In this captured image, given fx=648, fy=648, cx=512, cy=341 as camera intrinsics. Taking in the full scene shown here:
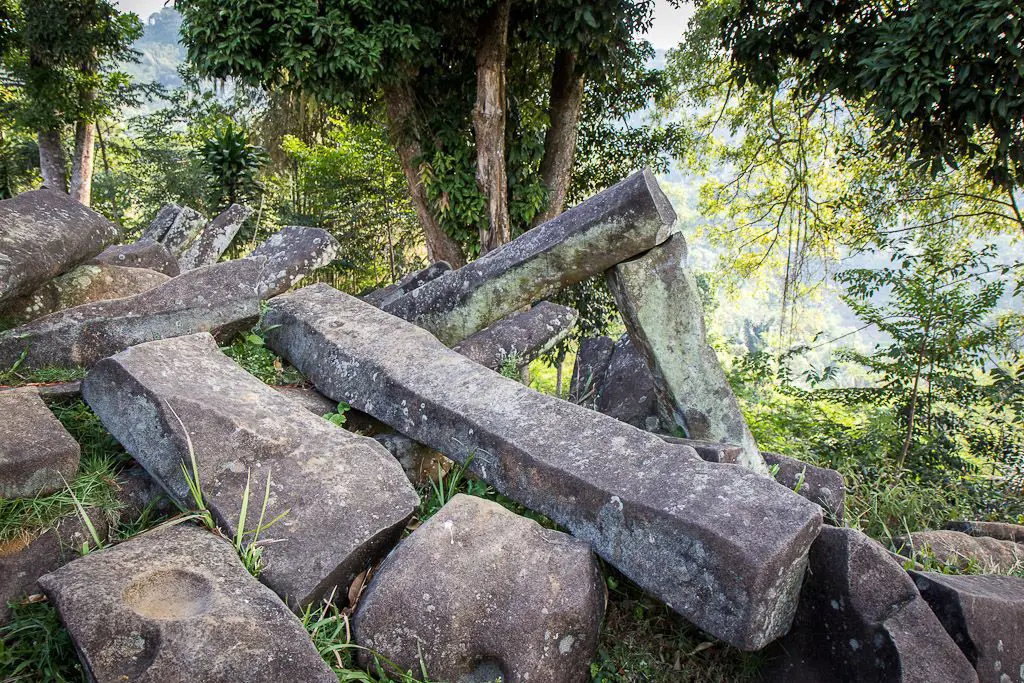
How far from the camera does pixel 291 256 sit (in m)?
4.08

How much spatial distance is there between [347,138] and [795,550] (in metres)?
13.2

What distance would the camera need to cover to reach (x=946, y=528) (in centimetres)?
356

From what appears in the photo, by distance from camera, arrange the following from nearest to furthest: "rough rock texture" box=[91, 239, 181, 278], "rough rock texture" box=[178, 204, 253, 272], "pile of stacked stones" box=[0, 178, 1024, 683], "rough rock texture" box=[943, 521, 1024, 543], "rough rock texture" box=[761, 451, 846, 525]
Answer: "pile of stacked stones" box=[0, 178, 1024, 683] < "rough rock texture" box=[761, 451, 846, 525] < "rough rock texture" box=[943, 521, 1024, 543] < "rough rock texture" box=[91, 239, 181, 278] < "rough rock texture" box=[178, 204, 253, 272]

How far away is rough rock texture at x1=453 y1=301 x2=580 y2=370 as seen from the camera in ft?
13.2

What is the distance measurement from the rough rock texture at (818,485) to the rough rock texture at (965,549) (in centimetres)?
32

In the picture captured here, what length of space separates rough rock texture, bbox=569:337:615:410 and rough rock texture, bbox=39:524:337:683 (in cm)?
263

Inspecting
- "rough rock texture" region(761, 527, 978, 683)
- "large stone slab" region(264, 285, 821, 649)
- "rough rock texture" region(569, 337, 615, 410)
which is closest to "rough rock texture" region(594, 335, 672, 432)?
"rough rock texture" region(569, 337, 615, 410)

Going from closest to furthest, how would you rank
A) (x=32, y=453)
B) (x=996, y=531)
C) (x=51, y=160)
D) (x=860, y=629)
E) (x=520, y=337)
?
1. (x=860, y=629)
2. (x=32, y=453)
3. (x=996, y=531)
4. (x=520, y=337)
5. (x=51, y=160)

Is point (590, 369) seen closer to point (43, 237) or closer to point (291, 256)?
point (291, 256)

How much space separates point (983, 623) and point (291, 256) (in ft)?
12.5

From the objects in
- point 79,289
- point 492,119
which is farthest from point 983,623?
point 492,119

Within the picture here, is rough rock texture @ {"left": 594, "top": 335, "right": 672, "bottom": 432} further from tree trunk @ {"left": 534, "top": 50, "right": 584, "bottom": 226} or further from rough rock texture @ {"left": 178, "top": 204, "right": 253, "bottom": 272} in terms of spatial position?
rough rock texture @ {"left": 178, "top": 204, "right": 253, "bottom": 272}

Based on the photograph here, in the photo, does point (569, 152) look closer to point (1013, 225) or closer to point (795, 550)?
point (1013, 225)

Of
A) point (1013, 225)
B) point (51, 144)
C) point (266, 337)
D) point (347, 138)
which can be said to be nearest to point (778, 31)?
point (1013, 225)
